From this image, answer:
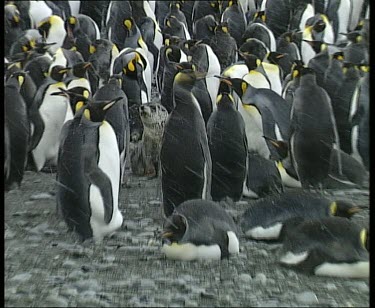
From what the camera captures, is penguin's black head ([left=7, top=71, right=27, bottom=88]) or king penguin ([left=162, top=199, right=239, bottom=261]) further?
penguin's black head ([left=7, top=71, right=27, bottom=88])

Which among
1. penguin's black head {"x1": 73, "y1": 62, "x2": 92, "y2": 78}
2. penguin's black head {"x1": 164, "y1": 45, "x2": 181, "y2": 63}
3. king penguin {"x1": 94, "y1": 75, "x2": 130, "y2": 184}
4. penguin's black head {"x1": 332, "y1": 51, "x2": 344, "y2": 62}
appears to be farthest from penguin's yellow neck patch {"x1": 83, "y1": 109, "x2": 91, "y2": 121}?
penguin's black head {"x1": 164, "y1": 45, "x2": 181, "y2": 63}

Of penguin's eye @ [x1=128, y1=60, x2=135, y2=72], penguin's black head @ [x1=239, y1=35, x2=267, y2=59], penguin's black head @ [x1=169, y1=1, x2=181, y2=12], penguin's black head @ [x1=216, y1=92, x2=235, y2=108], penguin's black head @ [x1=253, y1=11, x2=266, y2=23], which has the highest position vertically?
penguin's black head @ [x1=169, y1=1, x2=181, y2=12]

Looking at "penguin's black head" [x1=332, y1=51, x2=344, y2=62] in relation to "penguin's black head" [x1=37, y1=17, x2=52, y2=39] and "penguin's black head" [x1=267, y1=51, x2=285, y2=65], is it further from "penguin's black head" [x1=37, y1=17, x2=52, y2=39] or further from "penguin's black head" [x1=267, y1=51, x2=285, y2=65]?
"penguin's black head" [x1=37, y1=17, x2=52, y2=39]

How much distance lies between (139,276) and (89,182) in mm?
612

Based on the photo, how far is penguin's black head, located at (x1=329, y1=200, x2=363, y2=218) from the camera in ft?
10.4

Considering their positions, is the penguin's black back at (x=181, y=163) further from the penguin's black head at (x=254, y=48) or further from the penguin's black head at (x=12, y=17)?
the penguin's black head at (x=12, y=17)

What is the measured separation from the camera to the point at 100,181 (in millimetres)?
3393

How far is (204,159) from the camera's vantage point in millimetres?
3631

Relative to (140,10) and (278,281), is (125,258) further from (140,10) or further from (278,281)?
(140,10)

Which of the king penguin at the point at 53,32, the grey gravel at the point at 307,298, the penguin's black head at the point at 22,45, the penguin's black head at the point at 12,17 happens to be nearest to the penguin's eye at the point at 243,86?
the grey gravel at the point at 307,298

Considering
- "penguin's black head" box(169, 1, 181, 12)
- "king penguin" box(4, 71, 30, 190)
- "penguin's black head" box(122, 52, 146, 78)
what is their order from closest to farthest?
1. "king penguin" box(4, 71, 30, 190)
2. "penguin's black head" box(122, 52, 146, 78)
3. "penguin's black head" box(169, 1, 181, 12)

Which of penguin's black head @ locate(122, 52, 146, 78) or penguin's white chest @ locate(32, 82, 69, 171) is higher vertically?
penguin's black head @ locate(122, 52, 146, 78)

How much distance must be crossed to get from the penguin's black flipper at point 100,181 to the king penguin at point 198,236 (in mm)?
369

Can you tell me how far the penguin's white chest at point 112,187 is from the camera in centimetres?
337
